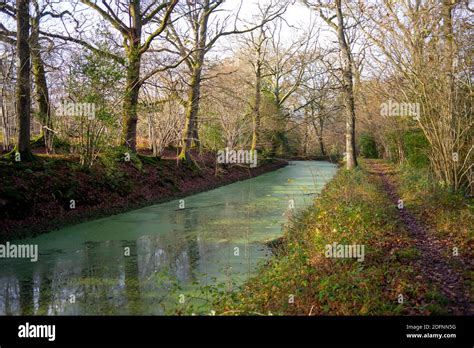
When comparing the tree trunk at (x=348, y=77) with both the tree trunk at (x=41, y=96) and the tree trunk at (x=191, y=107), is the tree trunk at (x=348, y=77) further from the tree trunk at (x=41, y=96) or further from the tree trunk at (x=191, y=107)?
the tree trunk at (x=41, y=96)

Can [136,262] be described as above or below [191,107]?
below

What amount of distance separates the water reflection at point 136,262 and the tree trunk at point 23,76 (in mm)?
3104

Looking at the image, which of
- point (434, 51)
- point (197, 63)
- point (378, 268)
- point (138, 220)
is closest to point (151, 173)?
point (138, 220)

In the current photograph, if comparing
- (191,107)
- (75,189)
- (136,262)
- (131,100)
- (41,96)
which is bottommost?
(136,262)

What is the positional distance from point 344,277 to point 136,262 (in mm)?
4082

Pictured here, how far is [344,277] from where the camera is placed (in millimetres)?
5102

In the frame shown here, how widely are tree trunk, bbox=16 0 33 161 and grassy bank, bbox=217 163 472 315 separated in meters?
7.98

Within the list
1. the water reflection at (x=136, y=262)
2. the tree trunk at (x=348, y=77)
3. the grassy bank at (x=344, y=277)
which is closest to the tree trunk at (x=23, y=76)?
the water reflection at (x=136, y=262)

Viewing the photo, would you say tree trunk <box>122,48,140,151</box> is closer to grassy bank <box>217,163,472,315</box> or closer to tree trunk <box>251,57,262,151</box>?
grassy bank <box>217,163,472,315</box>

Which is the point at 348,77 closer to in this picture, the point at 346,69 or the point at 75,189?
the point at 346,69

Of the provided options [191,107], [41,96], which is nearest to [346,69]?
[191,107]

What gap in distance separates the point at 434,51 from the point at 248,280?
8.34 m

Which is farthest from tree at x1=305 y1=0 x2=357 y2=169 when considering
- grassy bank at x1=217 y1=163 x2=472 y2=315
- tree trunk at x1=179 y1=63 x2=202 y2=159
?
grassy bank at x1=217 y1=163 x2=472 y2=315

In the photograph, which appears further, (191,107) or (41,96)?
(191,107)
